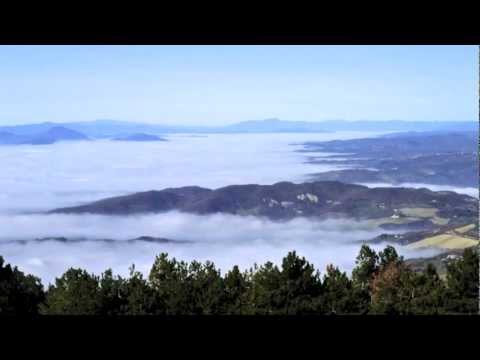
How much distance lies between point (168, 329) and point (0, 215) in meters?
6.00

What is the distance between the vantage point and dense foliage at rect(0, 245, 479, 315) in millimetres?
4023

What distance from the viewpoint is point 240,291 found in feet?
13.6

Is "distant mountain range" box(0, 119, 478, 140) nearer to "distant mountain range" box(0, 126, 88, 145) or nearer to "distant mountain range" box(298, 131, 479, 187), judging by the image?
→ "distant mountain range" box(0, 126, 88, 145)

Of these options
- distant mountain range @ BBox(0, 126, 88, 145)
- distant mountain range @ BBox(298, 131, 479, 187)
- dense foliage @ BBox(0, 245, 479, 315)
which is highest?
distant mountain range @ BBox(0, 126, 88, 145)

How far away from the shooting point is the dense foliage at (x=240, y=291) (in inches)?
158

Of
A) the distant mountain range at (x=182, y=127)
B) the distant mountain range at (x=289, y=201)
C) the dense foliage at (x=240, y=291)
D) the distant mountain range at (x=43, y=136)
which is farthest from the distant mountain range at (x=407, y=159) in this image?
the distant mountain range at (x=43, y=136)

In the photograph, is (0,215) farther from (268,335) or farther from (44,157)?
(268,335)

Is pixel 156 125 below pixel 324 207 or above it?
above

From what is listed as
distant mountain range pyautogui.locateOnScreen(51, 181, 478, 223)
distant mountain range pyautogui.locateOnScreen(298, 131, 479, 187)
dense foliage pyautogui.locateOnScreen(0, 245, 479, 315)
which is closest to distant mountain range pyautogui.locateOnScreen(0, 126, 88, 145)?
distant mountain range pyautogui.locateOnScreen(51, 181, 478, 223)

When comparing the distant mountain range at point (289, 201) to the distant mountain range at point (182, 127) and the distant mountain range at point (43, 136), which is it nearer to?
the distant mountain range at point (182, 127)

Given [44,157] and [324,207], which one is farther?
[44,157]

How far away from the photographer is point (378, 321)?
113 inches

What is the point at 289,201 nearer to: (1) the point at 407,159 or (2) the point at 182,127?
(1) the point at 407,159

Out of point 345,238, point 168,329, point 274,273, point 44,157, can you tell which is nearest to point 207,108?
point 44,157
